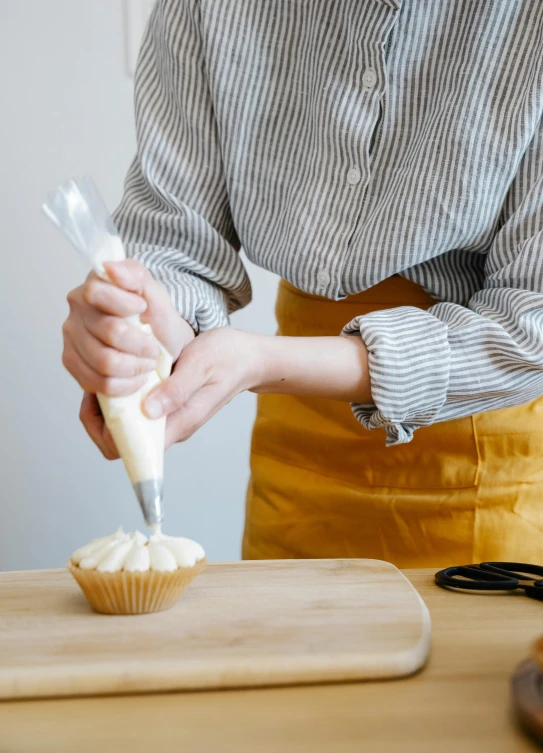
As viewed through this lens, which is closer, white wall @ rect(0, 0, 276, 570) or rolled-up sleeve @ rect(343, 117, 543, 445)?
rolled-up sleeve @ rect(343, 117, 543, 445)

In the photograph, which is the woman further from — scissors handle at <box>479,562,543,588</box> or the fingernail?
scissors handle at <box>479,562,543,588</box>

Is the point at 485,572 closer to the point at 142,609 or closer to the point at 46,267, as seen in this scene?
the point at 142,609

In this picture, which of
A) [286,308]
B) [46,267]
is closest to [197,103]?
[286,308]

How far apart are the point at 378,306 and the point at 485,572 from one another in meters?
0.35

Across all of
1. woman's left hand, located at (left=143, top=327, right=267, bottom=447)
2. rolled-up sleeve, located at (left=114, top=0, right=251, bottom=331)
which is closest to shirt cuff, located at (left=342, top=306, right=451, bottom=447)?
woman's left hand, located at (left=143, top=327, right=267, bottom=447)

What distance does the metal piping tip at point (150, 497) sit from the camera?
69cm

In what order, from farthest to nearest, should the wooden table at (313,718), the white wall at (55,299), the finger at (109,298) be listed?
the white wall at (55,299) < the finger at (109,298) < the wooden table at (313,718)

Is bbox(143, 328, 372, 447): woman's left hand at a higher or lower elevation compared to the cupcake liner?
higher

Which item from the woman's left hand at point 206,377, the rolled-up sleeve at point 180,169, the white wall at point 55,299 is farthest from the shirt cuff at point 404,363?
the white wall at point 55,299

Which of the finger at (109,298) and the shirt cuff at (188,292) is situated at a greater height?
the finger at (109,298)

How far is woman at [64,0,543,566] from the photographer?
791mm

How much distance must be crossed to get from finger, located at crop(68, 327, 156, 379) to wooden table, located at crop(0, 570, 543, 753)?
0.25 metres

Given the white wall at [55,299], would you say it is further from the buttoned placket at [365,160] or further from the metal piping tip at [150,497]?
the metal piping tip at [150,497]

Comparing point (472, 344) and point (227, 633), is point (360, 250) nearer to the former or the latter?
point (472, 344)
